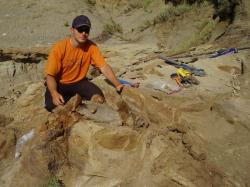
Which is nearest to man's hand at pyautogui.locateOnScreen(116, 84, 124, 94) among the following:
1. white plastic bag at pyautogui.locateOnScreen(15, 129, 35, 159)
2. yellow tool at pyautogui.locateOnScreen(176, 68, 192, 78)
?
yellow tool at pyautogui.locateOnScreen(176, 68, 192, 78)

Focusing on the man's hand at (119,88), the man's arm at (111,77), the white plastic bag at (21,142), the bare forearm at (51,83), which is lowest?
the white plastic bag at (21,142)

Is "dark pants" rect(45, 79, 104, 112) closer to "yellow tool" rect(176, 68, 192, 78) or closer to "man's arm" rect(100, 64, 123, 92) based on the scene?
"man's arm" rect(100, 64, 123, 92)

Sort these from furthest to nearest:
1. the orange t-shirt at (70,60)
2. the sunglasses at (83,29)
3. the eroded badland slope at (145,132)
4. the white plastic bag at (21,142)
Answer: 1. the orange t-shirt at (70,60)
2. the sunglasses at (83,29)
3. the white plastic bag at (21,142)
4. the eroded badland slope at (145,132)

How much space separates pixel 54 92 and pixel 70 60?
67cm

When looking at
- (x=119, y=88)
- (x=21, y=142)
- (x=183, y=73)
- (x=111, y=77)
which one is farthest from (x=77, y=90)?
(x=183, y=73)

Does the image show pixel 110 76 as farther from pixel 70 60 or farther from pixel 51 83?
pixel 51 83

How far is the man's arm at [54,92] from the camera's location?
4.23 m

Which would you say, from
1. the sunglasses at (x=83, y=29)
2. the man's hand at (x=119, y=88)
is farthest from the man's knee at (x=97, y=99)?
the sunglasses at (x=83, y=29)

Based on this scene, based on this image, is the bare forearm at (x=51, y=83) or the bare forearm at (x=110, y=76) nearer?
the bare forearm at (x=51, y=83)

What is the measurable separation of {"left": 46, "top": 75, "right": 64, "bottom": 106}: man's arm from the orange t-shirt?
80 mm

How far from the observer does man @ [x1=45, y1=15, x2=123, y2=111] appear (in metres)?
4.57

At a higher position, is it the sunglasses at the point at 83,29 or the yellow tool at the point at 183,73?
the sunglasses at the point at 83,29

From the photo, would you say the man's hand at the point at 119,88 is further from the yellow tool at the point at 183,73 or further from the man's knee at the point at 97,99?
the yellow tool at the point at 183,73

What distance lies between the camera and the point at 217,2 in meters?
9.75
